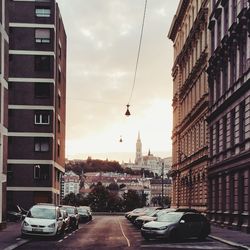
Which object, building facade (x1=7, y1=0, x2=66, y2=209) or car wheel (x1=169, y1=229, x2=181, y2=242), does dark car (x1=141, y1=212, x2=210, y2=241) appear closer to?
car wheel (x1=169, y1=229, x2=181, y2=242)

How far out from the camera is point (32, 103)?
69.5m

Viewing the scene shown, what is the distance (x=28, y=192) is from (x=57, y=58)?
49.8ft

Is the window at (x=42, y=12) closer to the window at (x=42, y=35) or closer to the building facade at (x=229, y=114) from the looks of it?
the window at (x=42, y=35)

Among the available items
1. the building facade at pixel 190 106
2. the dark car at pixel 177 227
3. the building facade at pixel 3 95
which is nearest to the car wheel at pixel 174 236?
the dark car at pixel 177 227

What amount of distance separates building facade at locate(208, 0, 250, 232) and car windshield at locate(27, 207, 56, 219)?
11086 millimetres

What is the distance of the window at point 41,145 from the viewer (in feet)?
226

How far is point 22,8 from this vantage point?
7031 centimetres

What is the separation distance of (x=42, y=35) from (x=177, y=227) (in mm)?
43282

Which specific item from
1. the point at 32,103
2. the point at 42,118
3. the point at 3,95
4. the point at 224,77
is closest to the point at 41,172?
the point at 42,118

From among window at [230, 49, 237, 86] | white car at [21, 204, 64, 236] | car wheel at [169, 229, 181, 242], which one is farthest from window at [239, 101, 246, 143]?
white car at [21, 204, 64, 236]

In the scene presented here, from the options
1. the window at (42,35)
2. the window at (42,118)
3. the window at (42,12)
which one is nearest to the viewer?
the window at (42,118)

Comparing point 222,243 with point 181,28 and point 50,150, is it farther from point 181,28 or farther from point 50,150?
point 181,28

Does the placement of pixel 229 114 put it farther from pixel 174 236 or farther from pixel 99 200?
pixel 99 200

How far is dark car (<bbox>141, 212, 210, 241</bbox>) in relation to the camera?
2978 centimetres
